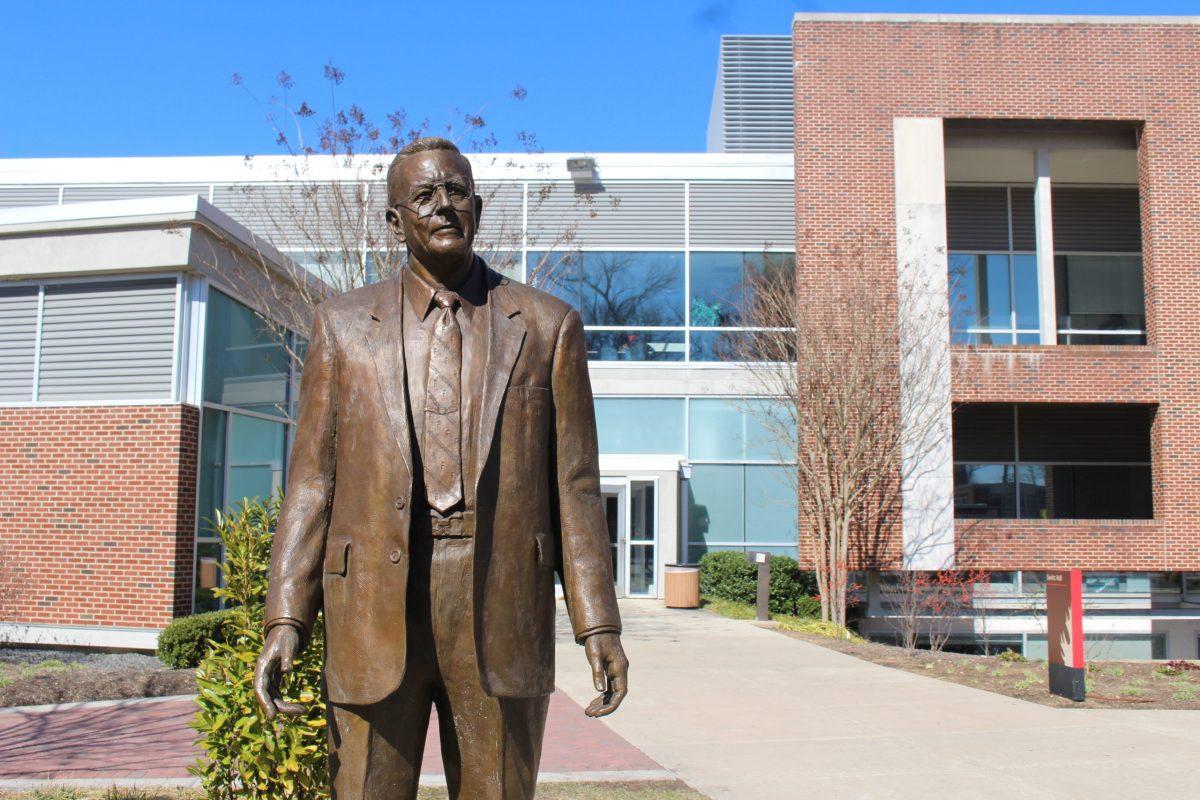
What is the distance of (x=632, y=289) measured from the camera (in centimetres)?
2464

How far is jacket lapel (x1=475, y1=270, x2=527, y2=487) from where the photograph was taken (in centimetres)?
299

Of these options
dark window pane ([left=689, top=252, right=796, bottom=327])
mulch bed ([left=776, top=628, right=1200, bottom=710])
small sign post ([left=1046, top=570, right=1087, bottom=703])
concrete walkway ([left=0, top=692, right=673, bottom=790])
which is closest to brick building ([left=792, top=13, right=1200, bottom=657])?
mulch bed ([left=776, top=628, right=1200, bottom=710])

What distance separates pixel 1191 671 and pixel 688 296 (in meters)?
13.5

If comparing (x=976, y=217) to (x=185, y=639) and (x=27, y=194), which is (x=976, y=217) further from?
(x=27, y=194)

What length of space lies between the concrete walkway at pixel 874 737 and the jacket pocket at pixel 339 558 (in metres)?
4.15

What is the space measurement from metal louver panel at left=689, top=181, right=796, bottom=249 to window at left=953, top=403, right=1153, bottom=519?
593 cm

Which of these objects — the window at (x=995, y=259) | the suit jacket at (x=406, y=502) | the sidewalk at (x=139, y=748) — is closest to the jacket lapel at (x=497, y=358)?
the suit jacket at (x=406, y=502)

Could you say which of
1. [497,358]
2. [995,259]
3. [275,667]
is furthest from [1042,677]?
[995,259]

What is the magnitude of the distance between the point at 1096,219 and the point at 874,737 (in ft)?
61.6

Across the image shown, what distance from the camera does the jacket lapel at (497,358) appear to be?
2986mm

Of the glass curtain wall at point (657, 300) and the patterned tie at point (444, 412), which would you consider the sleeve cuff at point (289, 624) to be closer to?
the patterned tie at point (444, 412)

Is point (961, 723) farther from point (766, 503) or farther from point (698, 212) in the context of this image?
point (698, 212)

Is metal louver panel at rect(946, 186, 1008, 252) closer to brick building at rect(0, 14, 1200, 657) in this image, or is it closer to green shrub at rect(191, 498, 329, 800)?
brick building at rect(0, 14, 1200, 657)

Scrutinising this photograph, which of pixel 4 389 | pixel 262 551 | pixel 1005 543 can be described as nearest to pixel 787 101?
pixel 1005 543
